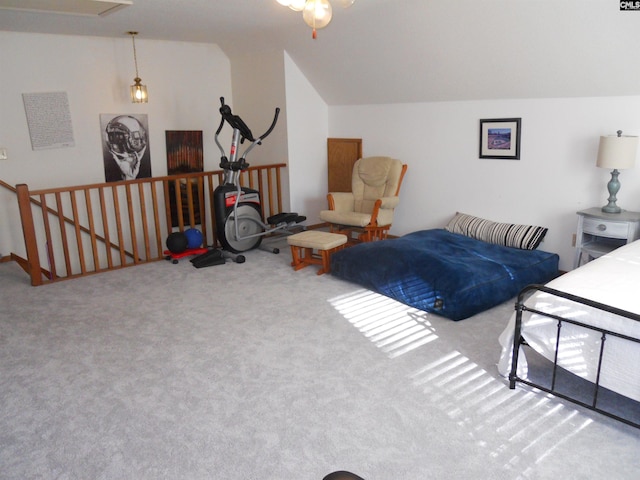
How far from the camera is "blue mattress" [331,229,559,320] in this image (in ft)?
13.2

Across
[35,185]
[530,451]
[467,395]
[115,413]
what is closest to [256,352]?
[115,413]

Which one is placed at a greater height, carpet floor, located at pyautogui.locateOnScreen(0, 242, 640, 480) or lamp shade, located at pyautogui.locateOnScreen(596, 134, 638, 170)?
lamp shade, located at pyautogui.locateOnScreen(596, 134, 638, 170)

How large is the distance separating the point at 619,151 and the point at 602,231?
0.66 metres

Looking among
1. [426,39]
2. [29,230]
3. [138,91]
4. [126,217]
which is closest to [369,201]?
[426,39]

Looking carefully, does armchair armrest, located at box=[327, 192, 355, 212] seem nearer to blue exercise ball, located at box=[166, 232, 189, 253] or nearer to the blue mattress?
the blue mattress

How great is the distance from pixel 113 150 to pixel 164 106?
2.97 feet

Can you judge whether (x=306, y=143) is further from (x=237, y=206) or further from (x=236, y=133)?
(x=237, y=206)

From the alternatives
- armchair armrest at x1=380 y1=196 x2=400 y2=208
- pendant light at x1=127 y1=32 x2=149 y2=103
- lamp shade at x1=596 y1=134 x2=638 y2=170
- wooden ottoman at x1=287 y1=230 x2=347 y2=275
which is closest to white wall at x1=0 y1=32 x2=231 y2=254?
pendant light at x1=127 y1=32 x2=149 y2=103

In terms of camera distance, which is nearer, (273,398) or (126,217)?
(273,398)

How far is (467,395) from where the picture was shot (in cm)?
299

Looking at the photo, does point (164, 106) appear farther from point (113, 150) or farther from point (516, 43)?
point (516, 43)

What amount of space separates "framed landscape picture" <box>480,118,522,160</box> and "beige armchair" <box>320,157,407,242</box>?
3.22 ft

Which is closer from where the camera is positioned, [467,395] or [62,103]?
[467,395]

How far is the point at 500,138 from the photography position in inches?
209
